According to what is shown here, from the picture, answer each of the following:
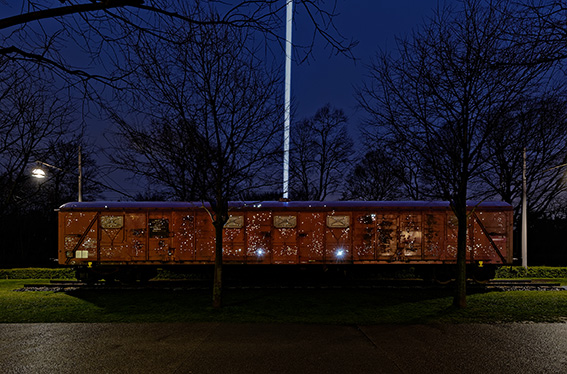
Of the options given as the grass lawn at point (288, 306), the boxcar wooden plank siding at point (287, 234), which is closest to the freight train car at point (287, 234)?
the boxcar wooden plank siding at point (287, 234)

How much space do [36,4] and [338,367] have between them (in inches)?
240

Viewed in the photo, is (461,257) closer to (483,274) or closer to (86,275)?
(483,274)

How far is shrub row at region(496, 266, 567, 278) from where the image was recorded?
17797mm

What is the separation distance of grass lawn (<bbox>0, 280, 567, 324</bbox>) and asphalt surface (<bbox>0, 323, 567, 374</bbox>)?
2.51ft

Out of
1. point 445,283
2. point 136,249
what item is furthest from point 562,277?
point 136,249

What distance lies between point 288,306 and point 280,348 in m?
3.83

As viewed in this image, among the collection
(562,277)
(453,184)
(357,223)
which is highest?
(453,184)

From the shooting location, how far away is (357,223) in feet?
49.0

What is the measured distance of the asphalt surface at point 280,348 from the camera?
5.89 meters

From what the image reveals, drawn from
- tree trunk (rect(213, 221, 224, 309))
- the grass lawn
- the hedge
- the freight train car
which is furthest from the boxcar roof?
tree trunk (rect(213, 221, 224, 309))

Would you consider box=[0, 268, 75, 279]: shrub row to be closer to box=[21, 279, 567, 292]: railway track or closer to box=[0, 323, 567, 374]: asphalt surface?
box=[21, 279, 567, 292]: railway track

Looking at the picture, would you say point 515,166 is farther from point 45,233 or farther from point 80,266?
point 45,233

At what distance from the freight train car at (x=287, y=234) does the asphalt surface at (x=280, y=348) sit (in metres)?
6.45

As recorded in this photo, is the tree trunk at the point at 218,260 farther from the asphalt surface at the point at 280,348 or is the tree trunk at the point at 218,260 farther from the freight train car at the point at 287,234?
the freight train car at the point at 287,234
